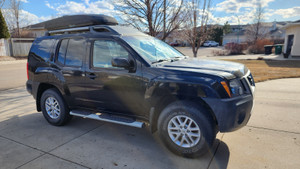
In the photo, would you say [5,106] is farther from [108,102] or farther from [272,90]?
[272,90]

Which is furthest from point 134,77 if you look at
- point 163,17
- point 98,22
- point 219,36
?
point 219,36

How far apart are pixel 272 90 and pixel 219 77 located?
534cm

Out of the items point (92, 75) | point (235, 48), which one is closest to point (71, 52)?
point (92, 75)

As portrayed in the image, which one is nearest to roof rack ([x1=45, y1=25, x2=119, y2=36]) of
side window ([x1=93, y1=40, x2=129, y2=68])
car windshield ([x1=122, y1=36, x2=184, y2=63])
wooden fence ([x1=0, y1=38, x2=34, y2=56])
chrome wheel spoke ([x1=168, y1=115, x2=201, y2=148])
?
side window ([x1=93, y1=40, x2=129, y2=68])

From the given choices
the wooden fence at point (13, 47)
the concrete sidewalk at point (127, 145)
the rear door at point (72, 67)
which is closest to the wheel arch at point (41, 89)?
the concrete sidewalk at point (127, 145)

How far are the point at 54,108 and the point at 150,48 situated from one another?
239cm

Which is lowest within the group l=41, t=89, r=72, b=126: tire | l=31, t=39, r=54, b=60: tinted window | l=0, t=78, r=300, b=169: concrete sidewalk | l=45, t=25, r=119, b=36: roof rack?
l=0, t=78, r=300, b=169: concrete sidewalk

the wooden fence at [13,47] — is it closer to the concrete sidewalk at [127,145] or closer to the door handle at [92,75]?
the concrete sidewalk at [127,145]

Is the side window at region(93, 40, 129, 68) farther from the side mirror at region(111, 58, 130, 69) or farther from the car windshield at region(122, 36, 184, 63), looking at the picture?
the side mirror at region(111, 58, 130, 69)

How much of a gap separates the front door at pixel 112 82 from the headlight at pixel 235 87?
1.29 m

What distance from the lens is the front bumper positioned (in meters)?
2.80

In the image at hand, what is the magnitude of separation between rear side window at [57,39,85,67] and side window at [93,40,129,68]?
322 mm

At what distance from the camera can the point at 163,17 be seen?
8109 mm

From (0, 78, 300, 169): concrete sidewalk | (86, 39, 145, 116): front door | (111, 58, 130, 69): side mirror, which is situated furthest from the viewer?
(86, 39, 145, 116): front door
